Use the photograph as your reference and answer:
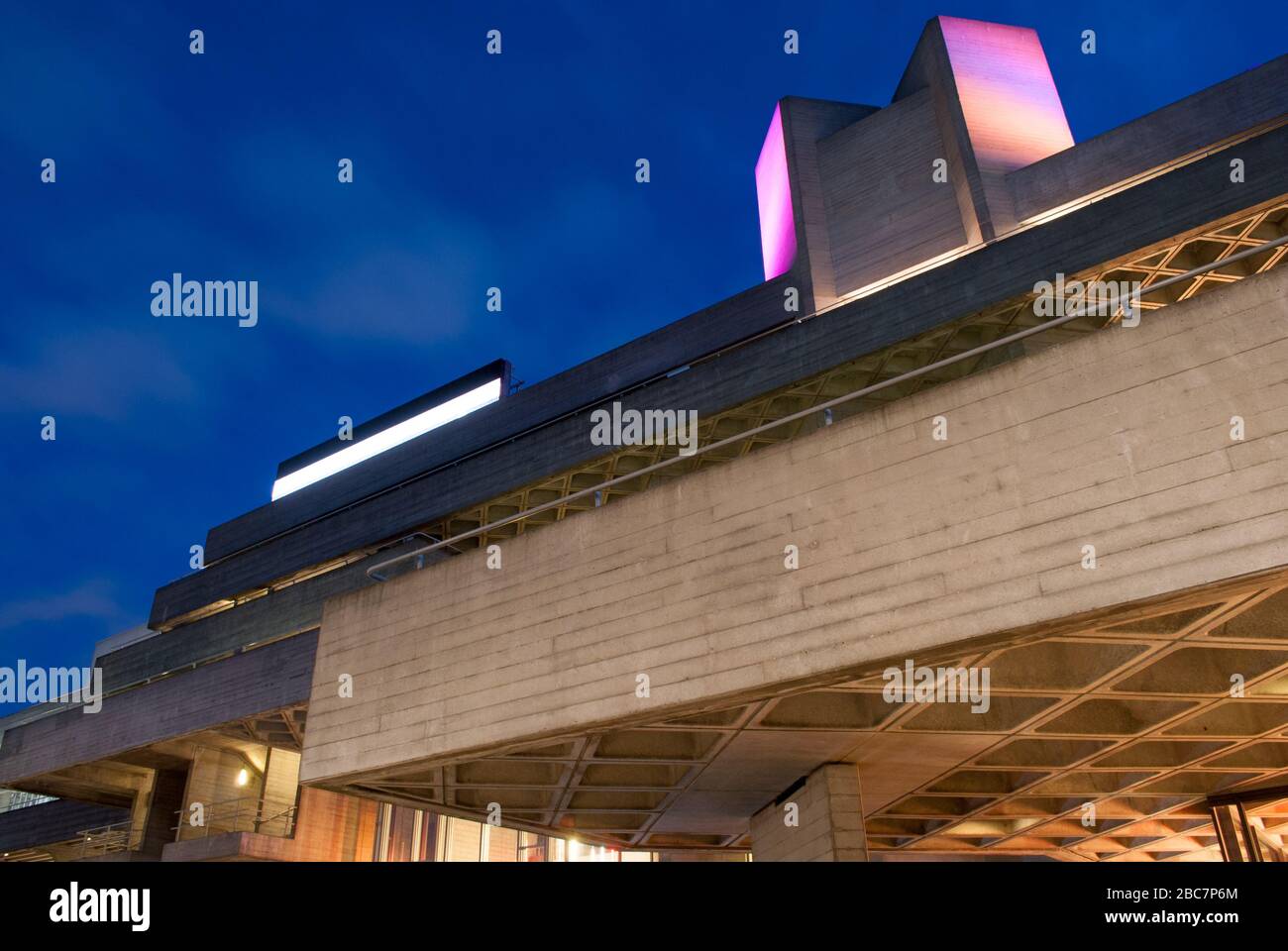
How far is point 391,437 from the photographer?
3538 centimetres

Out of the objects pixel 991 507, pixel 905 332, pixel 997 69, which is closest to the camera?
pixel 991 507

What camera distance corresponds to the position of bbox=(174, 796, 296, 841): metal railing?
94.7 ft

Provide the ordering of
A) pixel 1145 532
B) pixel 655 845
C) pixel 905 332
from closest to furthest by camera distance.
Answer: pixel 1145 532, pixel 655 845, pixel 905 332

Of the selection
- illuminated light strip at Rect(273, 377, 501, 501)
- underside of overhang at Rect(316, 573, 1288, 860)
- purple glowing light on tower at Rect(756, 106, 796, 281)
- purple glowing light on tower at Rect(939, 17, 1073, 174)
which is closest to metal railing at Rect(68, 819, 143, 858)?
illuminated light strip at Rect(273, 377, 501, 501)

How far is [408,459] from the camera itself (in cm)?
3244

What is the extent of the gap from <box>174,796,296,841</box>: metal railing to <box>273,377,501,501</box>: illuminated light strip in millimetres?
12405

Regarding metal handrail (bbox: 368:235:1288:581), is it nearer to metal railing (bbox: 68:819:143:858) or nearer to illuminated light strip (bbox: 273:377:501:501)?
illuminated light strip (bbox: 273:377:501:501)

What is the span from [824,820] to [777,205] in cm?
2542
